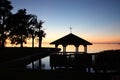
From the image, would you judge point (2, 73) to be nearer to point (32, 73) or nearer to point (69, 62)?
point (32, 73)

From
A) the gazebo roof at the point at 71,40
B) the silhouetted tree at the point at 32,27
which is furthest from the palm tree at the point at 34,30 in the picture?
the gazebo roof at the point at 71,40

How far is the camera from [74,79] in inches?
514

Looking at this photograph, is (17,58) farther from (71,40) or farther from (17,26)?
(17,26)

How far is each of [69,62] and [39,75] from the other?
190 inches

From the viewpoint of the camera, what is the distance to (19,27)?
59.9 metres

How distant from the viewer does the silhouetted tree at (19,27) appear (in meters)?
56.8

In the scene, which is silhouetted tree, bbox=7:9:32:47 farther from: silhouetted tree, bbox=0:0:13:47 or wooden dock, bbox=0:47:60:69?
A: wooden dock, bbox=0:47:60:69

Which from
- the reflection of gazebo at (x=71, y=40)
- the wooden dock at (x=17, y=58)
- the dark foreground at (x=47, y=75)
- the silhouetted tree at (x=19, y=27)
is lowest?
the dark foreground at (x=47, y=75)

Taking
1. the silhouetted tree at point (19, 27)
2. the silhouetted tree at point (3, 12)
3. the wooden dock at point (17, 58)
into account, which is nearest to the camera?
the wooden dock at point (17, 58)

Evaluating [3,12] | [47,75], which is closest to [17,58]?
[47,75]

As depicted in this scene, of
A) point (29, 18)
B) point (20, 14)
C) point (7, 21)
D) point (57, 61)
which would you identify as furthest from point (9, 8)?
point (57, 61)

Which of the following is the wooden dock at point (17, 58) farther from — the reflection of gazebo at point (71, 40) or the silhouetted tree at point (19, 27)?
the silhouetted tree at point (19, 27)

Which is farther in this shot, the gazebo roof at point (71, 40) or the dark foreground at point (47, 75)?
the gazebo roof at point (71, 40)

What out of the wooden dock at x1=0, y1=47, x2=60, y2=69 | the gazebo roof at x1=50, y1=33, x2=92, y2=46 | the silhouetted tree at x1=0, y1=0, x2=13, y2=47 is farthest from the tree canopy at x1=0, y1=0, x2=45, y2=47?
the gazebo roof at x1=50, y1=33, x2=92, y2=46
